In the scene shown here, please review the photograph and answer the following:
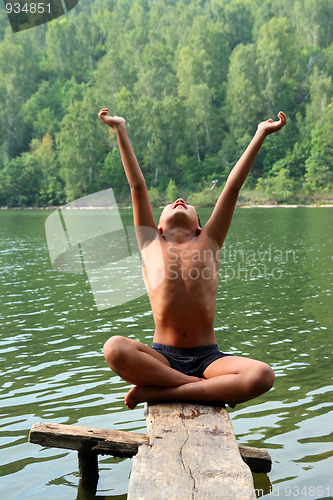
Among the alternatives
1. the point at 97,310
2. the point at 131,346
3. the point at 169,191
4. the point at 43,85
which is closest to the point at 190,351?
the point at 131,346

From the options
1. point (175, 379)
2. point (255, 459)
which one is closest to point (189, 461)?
point (255, 459)

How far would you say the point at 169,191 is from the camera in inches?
2697

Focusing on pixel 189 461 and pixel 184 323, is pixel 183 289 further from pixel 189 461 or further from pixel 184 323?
pixel 189 461

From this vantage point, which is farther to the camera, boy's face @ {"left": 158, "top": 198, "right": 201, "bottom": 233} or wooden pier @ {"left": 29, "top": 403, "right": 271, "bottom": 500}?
boy's face @ {"left": 158, "top": 198, "right": 201, "bottom": 233}

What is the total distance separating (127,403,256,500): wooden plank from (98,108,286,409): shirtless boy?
0.76 ft

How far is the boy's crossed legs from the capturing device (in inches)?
156

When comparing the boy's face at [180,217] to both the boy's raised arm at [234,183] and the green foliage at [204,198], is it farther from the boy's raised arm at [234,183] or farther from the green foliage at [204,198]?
the green foliage at [204,198]

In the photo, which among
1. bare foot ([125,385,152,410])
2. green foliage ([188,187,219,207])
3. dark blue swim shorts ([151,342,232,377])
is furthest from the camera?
green foliage ([188,187,219,207])

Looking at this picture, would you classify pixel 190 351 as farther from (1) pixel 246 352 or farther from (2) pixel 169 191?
(2) pixel 169 191

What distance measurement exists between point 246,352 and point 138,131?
2529 inches

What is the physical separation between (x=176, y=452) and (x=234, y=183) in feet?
7.67

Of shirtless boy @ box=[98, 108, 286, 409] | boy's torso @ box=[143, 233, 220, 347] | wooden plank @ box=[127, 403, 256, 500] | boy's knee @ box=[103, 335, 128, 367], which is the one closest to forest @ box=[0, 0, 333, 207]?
shirtless boy @ box=[98, 108, 286, 409]

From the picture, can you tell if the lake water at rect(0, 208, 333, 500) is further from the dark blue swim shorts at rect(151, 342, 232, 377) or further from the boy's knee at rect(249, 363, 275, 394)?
→ the dark blue swim shorts at rect(151, 342, 232, 377)

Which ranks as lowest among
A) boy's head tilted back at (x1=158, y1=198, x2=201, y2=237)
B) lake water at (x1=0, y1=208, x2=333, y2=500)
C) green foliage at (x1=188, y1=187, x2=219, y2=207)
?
green foliage at (x1=188, y1=187, x2=219, y2=207)
